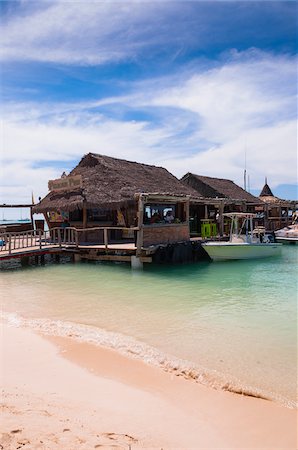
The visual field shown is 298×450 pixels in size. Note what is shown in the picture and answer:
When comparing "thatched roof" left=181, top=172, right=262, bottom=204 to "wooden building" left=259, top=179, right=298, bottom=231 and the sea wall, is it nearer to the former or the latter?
"wooden building" left=259, top=179, right=298, bottom=231

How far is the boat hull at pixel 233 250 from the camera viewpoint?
690 inches

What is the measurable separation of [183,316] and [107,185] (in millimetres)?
12025

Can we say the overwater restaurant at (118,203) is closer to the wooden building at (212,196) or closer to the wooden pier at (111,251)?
the wooden pier at (111,251)

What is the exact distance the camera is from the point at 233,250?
17.6m

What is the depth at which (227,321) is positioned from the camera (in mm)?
8000

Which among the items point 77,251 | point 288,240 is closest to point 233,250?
point 77,251

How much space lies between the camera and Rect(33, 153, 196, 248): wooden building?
17203 millimetres

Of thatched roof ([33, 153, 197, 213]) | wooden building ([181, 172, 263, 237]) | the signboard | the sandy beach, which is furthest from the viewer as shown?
wooden building ([181, 172, 263, 237])

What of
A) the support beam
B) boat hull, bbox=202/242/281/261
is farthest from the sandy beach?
boat hull, bbox=202/242/281/261

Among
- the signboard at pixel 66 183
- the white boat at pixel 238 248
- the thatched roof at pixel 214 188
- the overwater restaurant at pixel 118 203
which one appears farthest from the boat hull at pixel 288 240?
the signboard at pixel 66 183

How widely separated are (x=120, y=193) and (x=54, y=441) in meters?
16.0

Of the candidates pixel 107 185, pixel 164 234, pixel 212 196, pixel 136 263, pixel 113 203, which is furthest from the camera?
pixel 212 196

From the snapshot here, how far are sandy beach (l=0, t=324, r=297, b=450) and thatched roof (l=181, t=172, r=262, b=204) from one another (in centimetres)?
2186

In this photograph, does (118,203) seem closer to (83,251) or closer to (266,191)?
(83,251)
